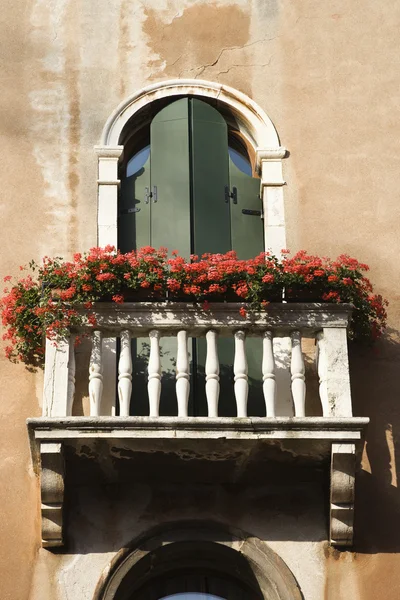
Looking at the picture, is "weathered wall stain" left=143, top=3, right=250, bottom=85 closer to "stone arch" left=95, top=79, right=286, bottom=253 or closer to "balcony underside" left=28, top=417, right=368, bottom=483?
"stone arch" left=95, top=79, right=286, bottom=253

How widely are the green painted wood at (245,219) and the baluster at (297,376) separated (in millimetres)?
1446

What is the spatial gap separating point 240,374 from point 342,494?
1.07m

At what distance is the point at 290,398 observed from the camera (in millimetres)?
9867

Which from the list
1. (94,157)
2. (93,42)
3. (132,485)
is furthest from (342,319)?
(93,42)

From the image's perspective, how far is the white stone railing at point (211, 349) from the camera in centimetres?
936

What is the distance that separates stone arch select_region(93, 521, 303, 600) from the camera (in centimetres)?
923

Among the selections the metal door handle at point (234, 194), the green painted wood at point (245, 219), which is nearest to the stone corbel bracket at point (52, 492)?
the green painted wood at point (245, 219)

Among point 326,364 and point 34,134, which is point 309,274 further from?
point 34,134

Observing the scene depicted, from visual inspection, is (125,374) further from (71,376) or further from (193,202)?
(193,202)

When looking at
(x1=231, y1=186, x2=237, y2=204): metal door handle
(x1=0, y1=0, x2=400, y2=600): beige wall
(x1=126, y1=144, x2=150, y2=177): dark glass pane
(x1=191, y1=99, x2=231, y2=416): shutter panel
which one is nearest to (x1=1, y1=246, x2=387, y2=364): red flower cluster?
(x1=0, y1=0, x2=400, y2=600): beige wall

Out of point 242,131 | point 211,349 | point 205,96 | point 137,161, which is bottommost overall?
point 211,349

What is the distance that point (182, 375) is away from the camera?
370 inches

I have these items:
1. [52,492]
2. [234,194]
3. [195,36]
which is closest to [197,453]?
[52,492]

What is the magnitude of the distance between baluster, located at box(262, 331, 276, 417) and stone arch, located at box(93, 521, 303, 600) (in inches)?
35.7
